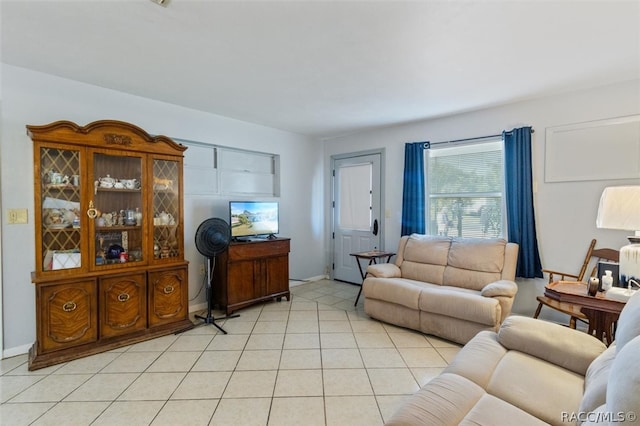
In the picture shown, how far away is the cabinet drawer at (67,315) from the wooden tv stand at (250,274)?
1271mm

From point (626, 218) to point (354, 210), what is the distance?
3.35 m

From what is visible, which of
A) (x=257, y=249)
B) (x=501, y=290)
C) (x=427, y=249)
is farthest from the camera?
(x=257, y=249)

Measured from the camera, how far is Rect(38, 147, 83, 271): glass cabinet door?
2549 mm

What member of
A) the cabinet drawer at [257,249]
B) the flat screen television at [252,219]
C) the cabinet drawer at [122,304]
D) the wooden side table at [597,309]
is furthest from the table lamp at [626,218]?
the cabinet drawer at [122,304]

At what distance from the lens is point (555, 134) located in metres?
3.21

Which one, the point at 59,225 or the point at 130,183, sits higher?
the point at 130,183

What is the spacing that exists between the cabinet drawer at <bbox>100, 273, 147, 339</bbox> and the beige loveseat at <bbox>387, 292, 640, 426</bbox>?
261 centimetres

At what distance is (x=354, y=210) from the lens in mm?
5047

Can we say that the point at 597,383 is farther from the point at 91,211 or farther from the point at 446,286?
the point at 91,211

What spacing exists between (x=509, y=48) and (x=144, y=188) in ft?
11.0

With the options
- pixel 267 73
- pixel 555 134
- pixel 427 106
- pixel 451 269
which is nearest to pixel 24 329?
pixel 267 73

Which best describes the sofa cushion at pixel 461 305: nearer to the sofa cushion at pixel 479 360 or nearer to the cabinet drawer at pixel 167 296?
the sofa cushion at pixel 479 360

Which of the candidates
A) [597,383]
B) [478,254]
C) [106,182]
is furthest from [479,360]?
[106,182]

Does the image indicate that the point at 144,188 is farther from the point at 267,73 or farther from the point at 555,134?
the point at 555,134
